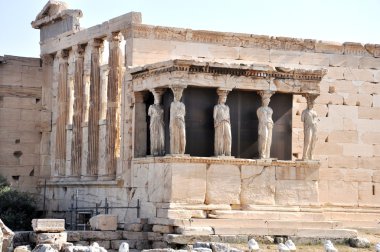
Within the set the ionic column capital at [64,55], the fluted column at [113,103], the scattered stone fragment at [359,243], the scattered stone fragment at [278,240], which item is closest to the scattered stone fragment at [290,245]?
the scattered stone fragment at [278,240]

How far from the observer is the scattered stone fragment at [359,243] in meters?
24.3

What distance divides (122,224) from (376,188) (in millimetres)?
6603

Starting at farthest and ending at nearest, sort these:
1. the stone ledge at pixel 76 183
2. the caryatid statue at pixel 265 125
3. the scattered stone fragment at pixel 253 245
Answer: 1. the stone ledge at pixel 76 183
2. the caryatid statue at pixel 265 125
3. the scattered stone fragment at pixel 253 245

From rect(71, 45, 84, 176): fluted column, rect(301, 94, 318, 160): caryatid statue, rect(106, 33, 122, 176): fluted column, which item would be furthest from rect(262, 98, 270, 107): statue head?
rect(71, 45, 84, 176): fluted column

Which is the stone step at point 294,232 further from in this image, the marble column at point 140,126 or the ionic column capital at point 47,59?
the ionic column capital at point 47,59

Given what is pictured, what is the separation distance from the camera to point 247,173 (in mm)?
25031

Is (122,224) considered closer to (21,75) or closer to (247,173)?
(247,173)

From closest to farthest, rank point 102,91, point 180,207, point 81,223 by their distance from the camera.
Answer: point 180,207 → point 81,223 → point 102,91

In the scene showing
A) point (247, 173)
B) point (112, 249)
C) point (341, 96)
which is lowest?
point (112, 249)

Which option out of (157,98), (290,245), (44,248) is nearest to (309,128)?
(157,98)

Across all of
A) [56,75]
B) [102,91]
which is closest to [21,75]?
[56,75]

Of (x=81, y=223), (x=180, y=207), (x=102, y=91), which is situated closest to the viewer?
(x=180, y=207)

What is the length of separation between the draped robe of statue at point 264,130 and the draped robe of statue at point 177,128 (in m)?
1.79

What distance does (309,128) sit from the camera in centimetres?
2602
